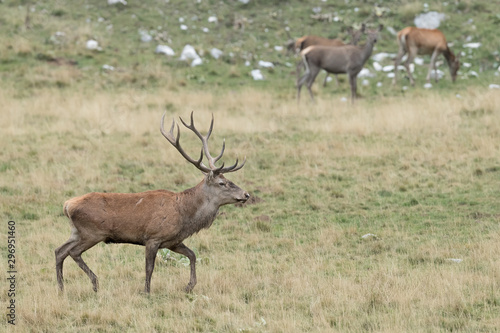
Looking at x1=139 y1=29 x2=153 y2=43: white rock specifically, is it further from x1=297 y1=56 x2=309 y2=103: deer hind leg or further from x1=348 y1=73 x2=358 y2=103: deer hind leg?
x1=348 y1=73 x2=358 y2=103: deer hind leg

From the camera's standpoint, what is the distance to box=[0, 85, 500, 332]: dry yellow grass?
6.50m

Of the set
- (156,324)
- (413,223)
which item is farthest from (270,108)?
(156,324)

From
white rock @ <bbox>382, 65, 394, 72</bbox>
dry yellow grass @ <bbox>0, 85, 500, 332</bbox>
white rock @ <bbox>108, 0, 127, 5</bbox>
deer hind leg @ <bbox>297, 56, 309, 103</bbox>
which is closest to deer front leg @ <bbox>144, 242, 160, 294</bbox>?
dry yellow grass @ <bbox>0, 85, 500, 332</bbox>

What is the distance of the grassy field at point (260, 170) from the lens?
666 cm

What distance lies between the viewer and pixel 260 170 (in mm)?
12375

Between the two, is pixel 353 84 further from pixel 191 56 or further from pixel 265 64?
pixel 191 56

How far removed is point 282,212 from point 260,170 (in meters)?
2.07

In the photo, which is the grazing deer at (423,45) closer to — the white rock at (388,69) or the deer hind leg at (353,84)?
the white rock at (388,69)

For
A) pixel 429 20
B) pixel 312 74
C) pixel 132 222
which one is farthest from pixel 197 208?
pixel 429 20

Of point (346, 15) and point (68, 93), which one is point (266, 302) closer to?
point (68, 93)

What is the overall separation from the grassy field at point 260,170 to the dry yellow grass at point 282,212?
0.03 m

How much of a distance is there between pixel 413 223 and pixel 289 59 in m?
11.9

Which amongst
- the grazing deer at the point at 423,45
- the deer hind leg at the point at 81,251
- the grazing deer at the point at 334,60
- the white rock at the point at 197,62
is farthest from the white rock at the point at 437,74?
the deer hind leg at the point at 81,251

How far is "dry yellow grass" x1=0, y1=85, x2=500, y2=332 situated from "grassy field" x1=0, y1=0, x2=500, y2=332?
0.03 meters
